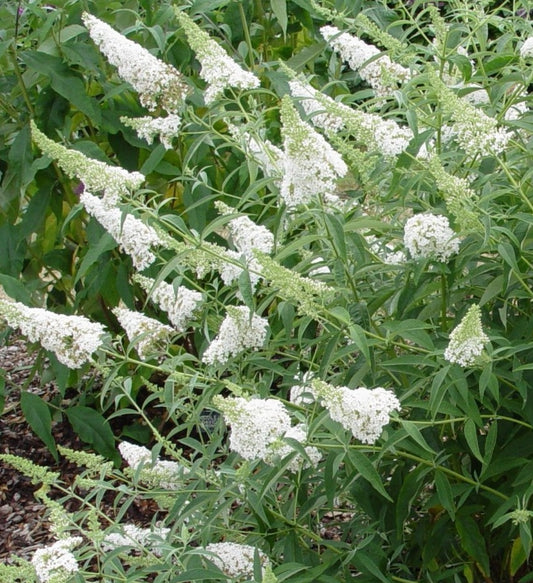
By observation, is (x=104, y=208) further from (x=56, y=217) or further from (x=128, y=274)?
(x=56, y=217)

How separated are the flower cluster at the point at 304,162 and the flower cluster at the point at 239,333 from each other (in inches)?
13.1

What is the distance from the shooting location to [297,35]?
14.9ft

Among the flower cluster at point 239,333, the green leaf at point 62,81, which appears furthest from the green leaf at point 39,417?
the flower cluster at point 239,333

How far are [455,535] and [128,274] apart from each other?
71.0 inches

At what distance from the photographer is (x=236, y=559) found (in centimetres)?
252

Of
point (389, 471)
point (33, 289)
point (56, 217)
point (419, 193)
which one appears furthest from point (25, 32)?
point (389, 471)

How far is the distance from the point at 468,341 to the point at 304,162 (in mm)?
543

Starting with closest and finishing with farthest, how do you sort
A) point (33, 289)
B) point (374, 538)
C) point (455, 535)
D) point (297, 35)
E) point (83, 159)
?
1. point (83, 159)
2. point (374, 538)
3. point (455, 535)
4. point (33, 289)
5. point (297, 35)

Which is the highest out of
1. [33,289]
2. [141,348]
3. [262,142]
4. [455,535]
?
[262,142]

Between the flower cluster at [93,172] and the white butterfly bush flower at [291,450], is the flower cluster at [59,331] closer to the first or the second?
the flower cluster at [93,172]

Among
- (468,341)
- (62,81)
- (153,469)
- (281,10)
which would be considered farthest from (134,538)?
(281,10)

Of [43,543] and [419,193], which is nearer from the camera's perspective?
[419,193]

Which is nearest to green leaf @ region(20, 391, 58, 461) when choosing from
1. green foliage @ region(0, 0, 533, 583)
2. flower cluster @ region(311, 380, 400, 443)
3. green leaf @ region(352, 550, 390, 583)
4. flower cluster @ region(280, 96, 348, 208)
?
green foliage @ region(0, 0, 533, 583)

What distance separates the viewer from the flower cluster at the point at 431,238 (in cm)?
231
